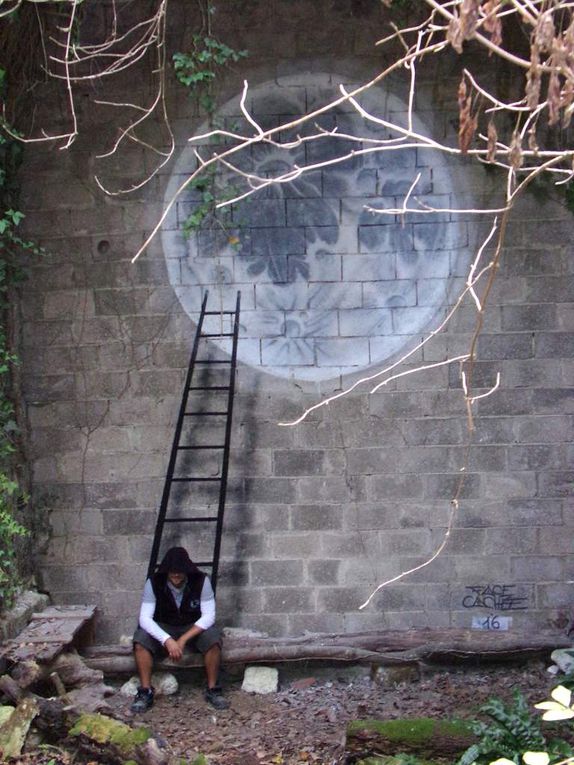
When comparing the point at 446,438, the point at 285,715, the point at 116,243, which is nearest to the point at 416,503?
the point at 446,438

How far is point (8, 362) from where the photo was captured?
5805 millimetres

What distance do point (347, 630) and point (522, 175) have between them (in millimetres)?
3150

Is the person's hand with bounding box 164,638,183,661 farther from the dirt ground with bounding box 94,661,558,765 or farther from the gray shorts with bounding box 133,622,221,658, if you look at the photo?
the dirt ground with bounding box 94,661,558,765

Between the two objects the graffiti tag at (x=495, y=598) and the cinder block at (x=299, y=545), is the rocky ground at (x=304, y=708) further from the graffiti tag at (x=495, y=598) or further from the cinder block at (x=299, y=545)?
the cinder block at (x=299, y=545)

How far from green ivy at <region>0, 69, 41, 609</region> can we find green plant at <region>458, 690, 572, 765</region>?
9.03ft

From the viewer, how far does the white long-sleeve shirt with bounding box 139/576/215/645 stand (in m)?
5.42

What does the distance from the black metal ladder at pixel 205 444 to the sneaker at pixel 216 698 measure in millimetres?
645

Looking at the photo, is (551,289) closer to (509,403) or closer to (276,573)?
(509,403)

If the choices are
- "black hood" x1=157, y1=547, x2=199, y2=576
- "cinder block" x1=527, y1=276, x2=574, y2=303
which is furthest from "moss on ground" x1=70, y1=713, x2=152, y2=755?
"cinder block" x1=527, y1=276, x2=574, y2=303

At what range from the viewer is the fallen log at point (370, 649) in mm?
5535

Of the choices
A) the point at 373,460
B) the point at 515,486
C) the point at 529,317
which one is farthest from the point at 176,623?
the point at 529,317

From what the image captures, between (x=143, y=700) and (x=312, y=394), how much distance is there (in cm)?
213

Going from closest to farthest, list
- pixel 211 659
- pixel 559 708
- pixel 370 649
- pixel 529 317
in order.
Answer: pixel 559 708 < pixel 211 659 < pixel 370 649 < pixel 529 317

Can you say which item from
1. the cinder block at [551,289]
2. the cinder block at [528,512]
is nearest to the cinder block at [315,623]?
→ the cinder block at [528,512]
